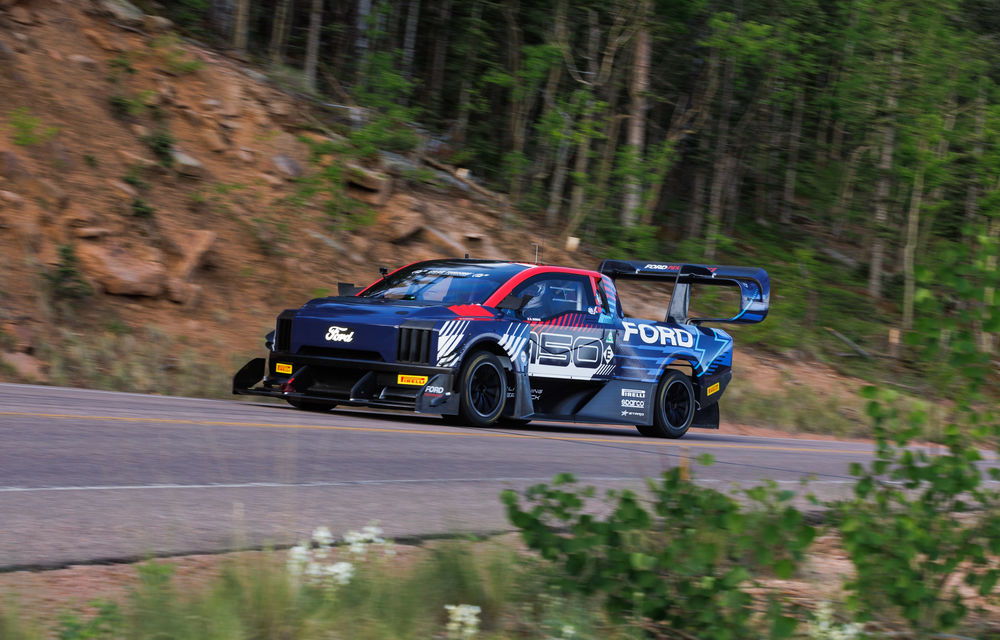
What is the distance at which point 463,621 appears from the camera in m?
4.38

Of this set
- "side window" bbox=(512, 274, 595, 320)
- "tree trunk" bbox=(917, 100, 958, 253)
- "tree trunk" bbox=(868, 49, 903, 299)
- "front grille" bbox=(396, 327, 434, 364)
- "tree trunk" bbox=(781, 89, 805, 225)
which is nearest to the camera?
"front grille" bbox=(396, 327, 434, 364)

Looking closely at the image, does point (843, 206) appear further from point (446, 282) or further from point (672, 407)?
point (446, 282)

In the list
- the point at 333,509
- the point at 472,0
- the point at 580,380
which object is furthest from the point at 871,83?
the point at 333,509

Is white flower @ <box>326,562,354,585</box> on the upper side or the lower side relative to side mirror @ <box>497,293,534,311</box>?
lower

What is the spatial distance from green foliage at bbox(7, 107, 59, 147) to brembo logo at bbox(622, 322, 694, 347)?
953 cm

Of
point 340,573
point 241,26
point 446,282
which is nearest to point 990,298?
point 340,573

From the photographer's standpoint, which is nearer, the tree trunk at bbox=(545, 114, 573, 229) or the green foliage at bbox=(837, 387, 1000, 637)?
the green foliage at bbox=(837, 387, 1000, 637)

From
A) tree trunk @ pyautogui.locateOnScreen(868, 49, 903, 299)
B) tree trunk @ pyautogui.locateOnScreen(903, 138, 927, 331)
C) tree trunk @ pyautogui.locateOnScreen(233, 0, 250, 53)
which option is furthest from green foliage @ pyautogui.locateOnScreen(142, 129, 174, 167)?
tree trunk @ pyautogui.locateOnScreen(868, 49, 903, 299)

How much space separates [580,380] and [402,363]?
102 inches

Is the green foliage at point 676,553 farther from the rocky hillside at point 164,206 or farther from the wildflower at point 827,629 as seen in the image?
the rocky hillside at point 164,206

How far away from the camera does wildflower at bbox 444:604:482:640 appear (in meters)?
4.12

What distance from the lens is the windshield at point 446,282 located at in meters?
13.1

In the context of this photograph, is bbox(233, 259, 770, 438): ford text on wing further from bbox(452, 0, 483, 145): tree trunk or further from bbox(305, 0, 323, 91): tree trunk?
bbox(452, 0, 483, 145): tree trunk

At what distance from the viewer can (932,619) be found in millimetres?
4859
